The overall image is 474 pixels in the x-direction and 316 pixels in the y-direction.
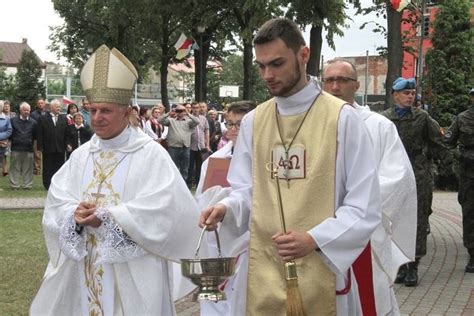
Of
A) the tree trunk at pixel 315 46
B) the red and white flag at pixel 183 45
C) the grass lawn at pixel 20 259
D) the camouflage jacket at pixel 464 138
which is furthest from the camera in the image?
the red and white flag at pixel 183 45

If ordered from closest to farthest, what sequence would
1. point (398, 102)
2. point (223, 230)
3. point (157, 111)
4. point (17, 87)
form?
point (223, 230) → point (398, 102) → point (157, 111) → point (17, 87)

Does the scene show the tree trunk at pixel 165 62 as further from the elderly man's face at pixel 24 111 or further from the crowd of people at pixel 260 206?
the crowd of people at pixel 260 206

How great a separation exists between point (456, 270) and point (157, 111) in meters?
10.3

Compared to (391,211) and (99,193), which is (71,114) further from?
(391,211)

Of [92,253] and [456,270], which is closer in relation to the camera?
[92,253]

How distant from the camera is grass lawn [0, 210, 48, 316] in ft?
23.0

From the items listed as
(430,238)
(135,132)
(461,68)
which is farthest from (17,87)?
(135,132)

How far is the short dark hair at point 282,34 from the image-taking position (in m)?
3.21

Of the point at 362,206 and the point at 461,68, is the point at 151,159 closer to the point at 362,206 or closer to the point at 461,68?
the point at 362,206

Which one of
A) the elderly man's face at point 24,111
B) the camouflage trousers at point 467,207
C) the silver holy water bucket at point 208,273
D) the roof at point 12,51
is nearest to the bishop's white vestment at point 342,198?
the silver holy water bucket at point 208,273

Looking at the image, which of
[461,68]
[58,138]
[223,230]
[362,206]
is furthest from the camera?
[461,68]

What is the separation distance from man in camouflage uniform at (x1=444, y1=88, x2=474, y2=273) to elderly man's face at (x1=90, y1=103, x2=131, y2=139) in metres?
5.51

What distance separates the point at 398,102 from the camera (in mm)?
7918

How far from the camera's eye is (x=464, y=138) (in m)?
9.01
